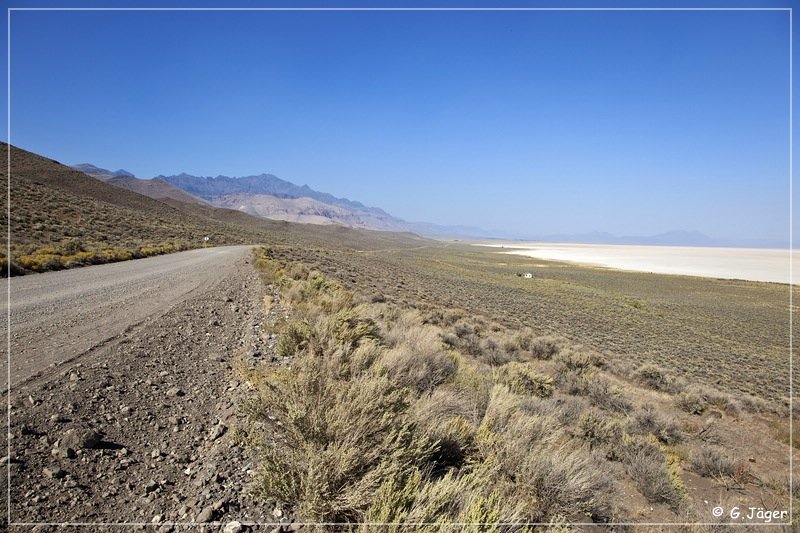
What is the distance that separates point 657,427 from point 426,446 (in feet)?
20.9

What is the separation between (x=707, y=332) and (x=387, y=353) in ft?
86.6

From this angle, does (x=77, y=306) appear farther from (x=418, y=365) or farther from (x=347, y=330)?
(x=418, y=365)

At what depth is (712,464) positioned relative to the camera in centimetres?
553

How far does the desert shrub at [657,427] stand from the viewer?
6.63 metres

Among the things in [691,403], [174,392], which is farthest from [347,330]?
[691,403]

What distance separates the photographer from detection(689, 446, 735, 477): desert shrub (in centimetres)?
549

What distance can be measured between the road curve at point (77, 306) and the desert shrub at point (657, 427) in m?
9.09

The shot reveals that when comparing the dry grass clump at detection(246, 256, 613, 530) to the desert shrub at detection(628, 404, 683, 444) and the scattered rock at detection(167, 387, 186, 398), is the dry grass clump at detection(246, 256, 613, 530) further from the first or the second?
the desert shrub at detection(628, 404, 683, 444)

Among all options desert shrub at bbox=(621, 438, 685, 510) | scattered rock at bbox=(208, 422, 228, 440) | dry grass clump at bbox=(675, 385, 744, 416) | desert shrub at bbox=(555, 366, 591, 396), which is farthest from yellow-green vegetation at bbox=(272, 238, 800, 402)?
scattered rock at bbox=(208, 422, 228, 440)

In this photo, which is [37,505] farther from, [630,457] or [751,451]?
[751,451]

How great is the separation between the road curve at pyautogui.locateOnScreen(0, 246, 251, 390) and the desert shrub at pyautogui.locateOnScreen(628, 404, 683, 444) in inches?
358

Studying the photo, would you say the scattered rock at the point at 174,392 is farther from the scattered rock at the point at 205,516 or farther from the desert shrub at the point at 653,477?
the desert shrub at the point at 653,477

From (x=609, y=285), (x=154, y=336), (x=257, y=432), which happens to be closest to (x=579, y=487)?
(x=257, y=432)

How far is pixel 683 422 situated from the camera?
26.7 ft
